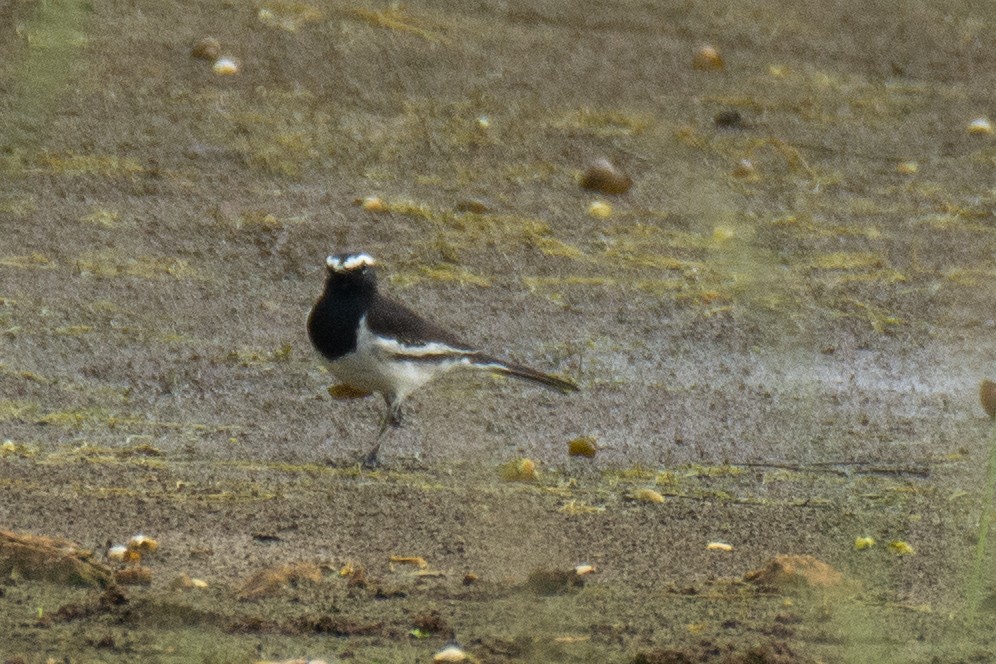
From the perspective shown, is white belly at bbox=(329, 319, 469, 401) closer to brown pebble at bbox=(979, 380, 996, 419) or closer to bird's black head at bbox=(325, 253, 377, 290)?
bird's black head at bbox=(325, 253, 377, 290)

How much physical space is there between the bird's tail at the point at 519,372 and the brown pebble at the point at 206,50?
3.70m

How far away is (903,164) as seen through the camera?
30.9ft

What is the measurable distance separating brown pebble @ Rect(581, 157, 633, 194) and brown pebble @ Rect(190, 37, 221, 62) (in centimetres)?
226

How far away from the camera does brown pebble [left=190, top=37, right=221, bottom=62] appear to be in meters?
9.37

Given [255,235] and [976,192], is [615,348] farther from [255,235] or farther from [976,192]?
[976,192]

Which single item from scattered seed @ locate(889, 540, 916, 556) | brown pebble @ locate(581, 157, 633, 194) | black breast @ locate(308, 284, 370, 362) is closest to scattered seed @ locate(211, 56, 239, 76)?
brown pebble @ locate(581, 157, 633, 194)

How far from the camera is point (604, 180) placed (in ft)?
28.2

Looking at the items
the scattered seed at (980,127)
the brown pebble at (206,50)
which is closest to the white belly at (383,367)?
the brown pebble at (206,50)

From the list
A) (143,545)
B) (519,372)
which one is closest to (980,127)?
(519,372)

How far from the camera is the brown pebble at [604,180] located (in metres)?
8.59

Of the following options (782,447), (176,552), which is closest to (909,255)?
(782,447)

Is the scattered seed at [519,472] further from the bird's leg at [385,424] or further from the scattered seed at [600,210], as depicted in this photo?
the scattered seed at [600,210]

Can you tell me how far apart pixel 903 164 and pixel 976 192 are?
1.68 feet

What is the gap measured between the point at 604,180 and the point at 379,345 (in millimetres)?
2729
